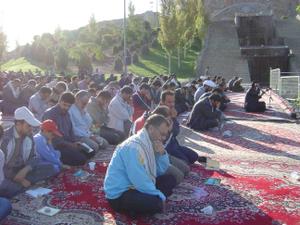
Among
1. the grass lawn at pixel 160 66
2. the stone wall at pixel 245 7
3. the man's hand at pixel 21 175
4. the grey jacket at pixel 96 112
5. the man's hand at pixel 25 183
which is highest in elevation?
the stone wall at pixel 245 7

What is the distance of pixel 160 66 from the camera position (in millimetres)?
35312

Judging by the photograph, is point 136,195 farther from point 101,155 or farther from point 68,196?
point 101,155

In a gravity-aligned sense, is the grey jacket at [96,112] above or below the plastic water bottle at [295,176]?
above

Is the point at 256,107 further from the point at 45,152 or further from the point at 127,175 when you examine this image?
the point at 127,175

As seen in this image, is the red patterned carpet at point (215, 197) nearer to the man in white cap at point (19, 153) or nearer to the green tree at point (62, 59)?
the man in white cap at point (19, 153)

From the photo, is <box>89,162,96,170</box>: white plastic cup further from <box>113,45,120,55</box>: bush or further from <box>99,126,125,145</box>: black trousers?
<box>113,45,120,55</box>: bush

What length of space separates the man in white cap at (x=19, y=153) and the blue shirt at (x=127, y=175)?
4.69 ft

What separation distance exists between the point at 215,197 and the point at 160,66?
29.4 m

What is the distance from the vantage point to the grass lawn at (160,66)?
32938mm

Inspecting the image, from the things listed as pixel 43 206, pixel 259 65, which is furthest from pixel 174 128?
pixel 259 65

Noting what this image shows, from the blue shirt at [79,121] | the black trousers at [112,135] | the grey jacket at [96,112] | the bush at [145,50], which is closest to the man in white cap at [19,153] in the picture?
the blue shirt at [79,121]

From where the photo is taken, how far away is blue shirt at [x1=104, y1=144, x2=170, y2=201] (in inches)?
193

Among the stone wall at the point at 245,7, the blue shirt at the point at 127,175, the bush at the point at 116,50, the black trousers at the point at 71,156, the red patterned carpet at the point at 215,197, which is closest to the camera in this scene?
the blue shirt at the point at 127,175

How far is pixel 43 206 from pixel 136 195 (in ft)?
4.47
